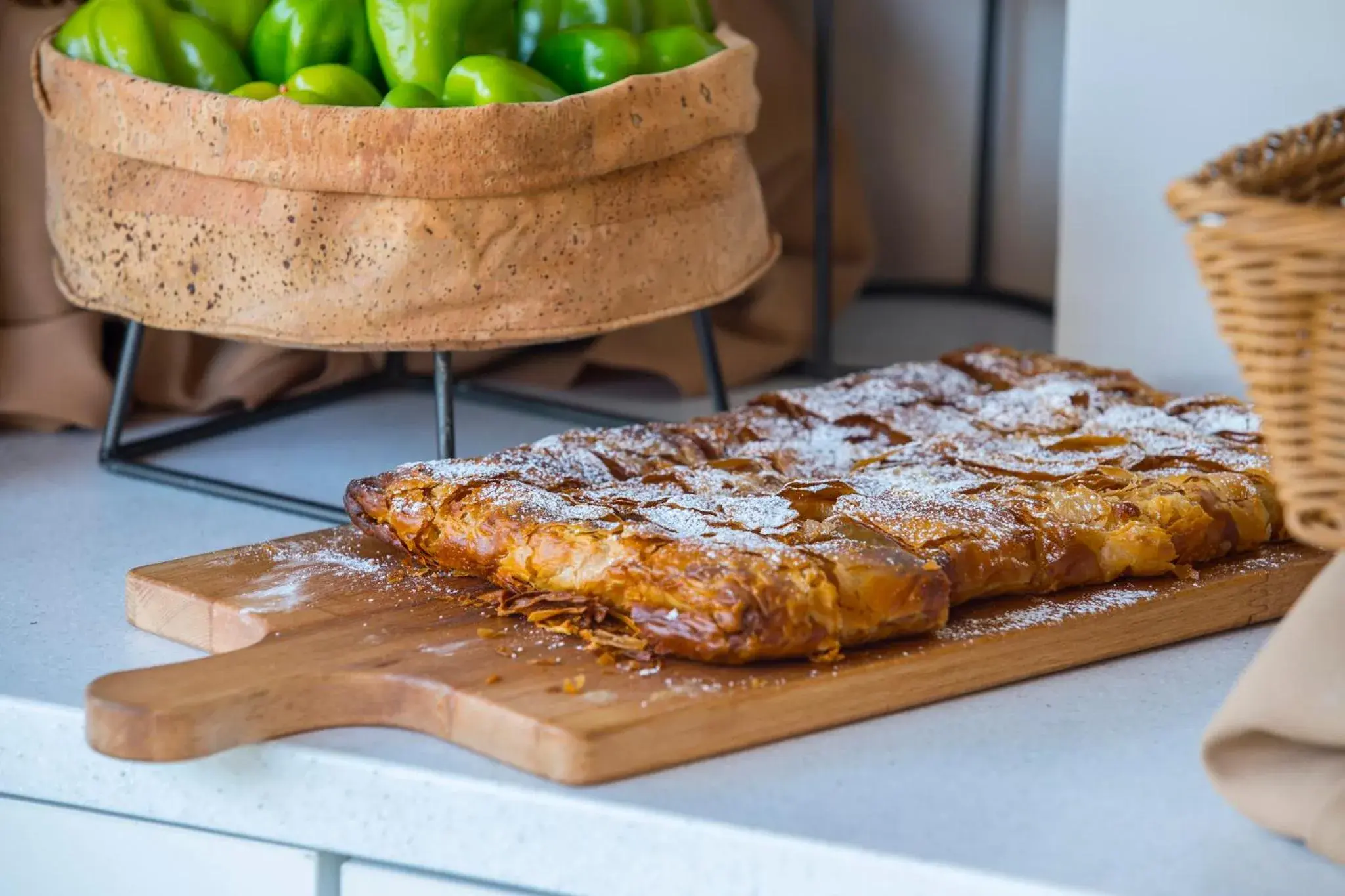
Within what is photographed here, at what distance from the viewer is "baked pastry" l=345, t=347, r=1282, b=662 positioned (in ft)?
2.24

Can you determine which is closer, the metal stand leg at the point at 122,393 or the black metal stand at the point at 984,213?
the metal stand leg at the point at 122,393

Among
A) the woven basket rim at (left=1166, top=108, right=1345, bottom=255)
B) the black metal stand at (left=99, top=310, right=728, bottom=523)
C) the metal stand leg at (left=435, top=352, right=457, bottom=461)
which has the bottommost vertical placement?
the black metal stand at (left=99, top=310, right=728, bottom=523)

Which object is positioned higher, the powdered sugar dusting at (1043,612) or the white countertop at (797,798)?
the powdered sugar dusting at (1043,612)

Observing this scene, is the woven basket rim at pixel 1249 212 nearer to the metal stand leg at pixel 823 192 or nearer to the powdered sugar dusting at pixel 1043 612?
the powdered sugar dusting at pixel 1043 612

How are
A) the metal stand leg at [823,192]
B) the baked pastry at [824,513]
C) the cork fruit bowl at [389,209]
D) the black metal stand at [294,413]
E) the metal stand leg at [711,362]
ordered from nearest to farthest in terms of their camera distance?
the baked pastry at [824,513] → the cork fruit bowl at [389,209] → the black metal stand at [294,413] → the metal stand leg at [711,362] → the metal stand leg at [823,192]

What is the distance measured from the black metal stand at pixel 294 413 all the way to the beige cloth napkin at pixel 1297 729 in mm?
520

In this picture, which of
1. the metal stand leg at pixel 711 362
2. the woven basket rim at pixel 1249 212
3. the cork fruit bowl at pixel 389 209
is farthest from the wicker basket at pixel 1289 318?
the metal stand leg at pixel 711 362

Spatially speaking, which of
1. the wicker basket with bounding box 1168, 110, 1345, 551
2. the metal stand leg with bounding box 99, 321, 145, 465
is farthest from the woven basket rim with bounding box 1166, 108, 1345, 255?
the metal stand leg with bounding box 99, 321, 145, 465

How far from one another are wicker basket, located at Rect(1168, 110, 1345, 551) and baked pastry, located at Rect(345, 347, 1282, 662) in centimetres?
22

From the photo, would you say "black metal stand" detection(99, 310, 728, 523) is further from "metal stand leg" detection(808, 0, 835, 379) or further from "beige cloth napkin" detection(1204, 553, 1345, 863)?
"beige cloth napkin" detection(1204, 553, 1345, 863)

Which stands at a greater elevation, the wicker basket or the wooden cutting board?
the wicker basket

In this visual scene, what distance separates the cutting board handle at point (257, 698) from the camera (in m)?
0.62

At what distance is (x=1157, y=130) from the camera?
119cm

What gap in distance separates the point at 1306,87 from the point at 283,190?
71 cm
